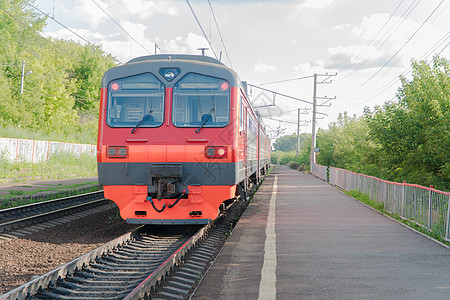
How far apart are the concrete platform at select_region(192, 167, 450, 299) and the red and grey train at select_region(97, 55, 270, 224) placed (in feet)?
4.05

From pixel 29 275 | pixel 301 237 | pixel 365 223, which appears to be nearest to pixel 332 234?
pixel 301 237

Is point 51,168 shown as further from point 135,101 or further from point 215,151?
point 215,151

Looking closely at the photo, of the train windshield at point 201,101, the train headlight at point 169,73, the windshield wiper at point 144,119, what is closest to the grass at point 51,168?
the windshield wiper at point 144,119

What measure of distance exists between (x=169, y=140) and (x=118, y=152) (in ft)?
3.24

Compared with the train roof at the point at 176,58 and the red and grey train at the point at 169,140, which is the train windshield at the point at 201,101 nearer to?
the red and grey train at the point at 169,140

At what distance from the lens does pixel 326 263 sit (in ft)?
21.1

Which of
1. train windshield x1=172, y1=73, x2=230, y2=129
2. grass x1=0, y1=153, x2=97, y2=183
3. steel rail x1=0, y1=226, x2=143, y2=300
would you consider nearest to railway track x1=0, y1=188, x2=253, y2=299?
steel rail x1=0, y1=226, x2=143, y2=300

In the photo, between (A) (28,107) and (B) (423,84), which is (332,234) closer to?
(B) (423,84)

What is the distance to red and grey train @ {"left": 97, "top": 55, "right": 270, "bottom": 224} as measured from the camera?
8461 millimetres

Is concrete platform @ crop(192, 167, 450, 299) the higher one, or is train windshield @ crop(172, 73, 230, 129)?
train windshield @ crop(172, 73, 230, 129)

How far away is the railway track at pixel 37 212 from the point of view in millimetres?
9773

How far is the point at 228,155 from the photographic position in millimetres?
8570

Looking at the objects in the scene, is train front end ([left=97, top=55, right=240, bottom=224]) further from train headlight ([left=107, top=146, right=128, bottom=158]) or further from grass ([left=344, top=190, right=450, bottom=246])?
grass ([left=344, top=190, right=450, bottom=246])

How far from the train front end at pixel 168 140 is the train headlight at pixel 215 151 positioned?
0.02 metres
